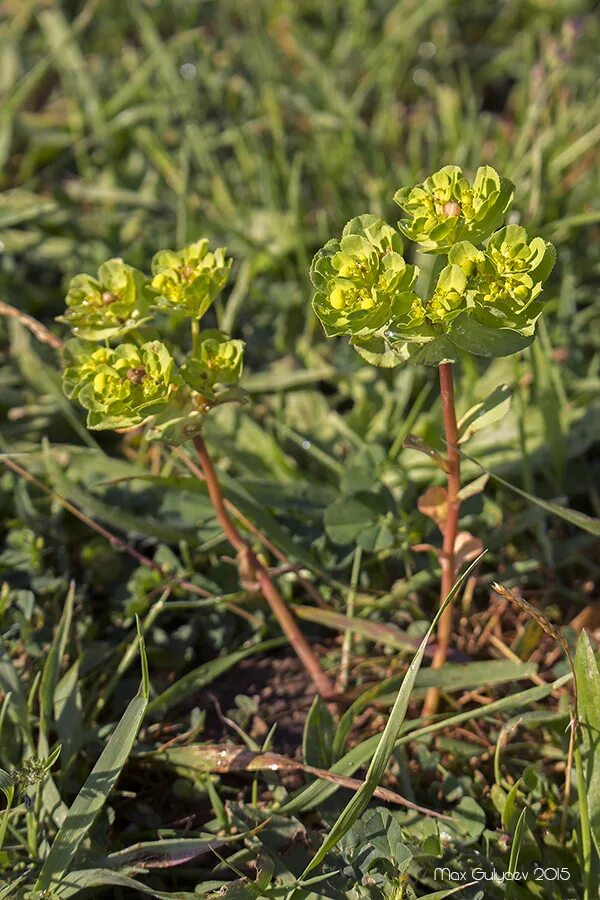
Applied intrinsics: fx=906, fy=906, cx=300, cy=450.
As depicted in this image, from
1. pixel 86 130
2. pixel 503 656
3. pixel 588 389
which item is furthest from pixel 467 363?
pixel 86 130

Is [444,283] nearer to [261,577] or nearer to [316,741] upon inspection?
[261,577]

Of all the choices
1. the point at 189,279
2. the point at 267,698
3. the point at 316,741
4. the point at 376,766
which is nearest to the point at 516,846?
the point at 376,766

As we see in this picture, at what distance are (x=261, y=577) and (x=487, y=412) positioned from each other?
55 centimetres

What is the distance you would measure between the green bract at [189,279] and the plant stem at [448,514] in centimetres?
42

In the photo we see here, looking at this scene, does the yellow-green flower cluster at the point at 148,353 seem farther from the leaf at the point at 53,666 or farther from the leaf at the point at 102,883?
the leaf at the point at 102,883

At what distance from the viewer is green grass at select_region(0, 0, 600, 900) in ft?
5.35

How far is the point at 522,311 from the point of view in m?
1.34

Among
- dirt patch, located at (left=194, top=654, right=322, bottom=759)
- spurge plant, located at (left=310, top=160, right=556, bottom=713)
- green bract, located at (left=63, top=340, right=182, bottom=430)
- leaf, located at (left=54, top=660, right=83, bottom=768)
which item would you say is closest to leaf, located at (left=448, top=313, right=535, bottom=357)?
spurge plant, located at (left=310, top=160, right=556, bottom=713)

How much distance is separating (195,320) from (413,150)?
1.75m

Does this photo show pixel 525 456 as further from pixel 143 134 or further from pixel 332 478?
pixel 143 134

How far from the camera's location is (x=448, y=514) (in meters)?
1.62

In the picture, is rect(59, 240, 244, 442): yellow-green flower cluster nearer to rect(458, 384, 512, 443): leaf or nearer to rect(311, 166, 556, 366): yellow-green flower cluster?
rect(311, 166, 556, 366): yellow-green flower cluster

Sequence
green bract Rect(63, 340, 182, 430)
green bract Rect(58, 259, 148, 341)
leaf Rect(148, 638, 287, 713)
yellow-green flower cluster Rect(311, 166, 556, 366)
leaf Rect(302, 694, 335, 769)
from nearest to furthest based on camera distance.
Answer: yellow-green flower cluster Rect(311, 166, 556, 366)
green bract Rect(63, 340, 182, 430)
green bract Rect(58, 259, 148, 341)
leaf Rect(302, 694, 335, 769)
leaf Rect(148, 638, 287, 713)

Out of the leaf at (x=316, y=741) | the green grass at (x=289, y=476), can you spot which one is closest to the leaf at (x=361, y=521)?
the green grass at (x=289, y=476)
